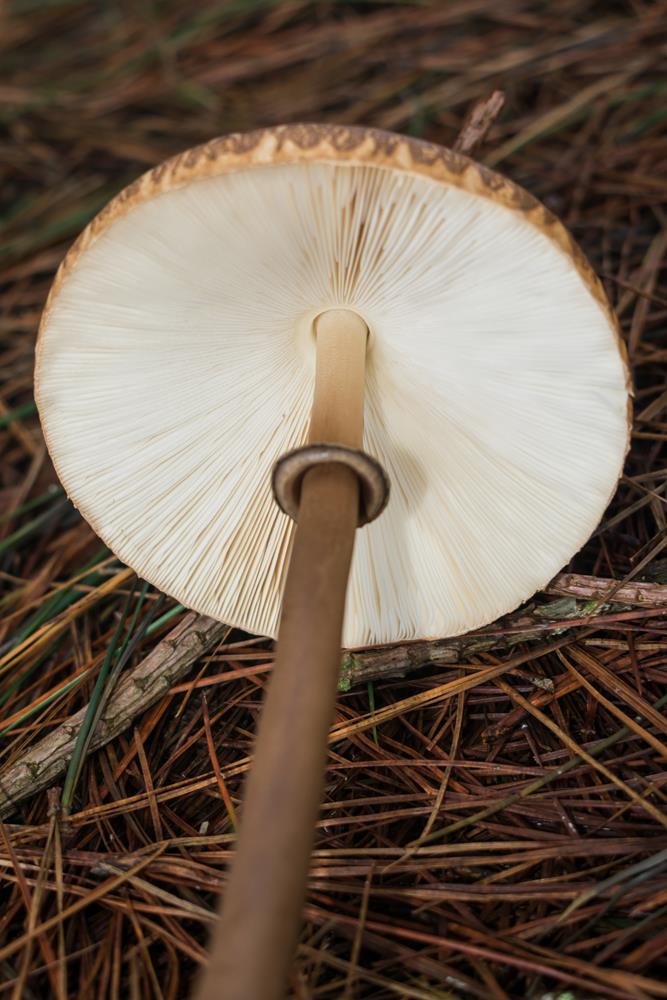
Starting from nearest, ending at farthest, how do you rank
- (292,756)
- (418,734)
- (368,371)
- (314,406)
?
(292,756) < (314,406) < (418,734) < (368,371)

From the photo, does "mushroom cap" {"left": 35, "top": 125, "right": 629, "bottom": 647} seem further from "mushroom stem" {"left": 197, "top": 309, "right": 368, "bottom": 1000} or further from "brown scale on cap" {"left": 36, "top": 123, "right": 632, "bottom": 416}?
"mushroom stem" {"left": 197, "top": 309, "right": 368, "bottom": 1000}

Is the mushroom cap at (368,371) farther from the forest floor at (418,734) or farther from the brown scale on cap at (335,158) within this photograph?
the forest floor at (418,734)

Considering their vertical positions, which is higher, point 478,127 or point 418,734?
point 478,127

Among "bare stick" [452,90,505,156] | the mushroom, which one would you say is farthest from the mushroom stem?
"bare stick" [452,90,505,156]

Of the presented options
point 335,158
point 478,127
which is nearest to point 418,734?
point 335,158

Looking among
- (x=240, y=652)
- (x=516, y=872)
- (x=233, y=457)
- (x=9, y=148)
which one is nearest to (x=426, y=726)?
(x=516, y=872)

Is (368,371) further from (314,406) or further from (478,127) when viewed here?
(478,127)

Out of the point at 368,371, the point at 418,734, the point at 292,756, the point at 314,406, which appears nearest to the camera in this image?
the point at 292,756
